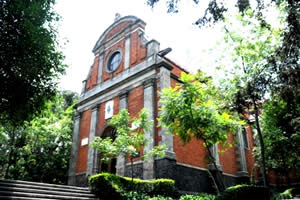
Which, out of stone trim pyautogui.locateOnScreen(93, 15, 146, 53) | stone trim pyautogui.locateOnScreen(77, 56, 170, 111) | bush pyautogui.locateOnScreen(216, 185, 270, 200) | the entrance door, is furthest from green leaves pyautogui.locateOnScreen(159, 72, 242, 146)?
stone trim pyautogui.locateOnScreen(93, 15, 146, 53)

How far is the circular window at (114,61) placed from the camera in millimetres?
17881

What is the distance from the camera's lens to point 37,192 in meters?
8.62

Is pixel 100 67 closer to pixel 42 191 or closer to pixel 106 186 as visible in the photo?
pixel 106 186

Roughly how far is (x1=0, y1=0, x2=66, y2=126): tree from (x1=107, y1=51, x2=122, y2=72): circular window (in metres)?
7.52

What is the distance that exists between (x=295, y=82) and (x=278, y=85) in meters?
0.60

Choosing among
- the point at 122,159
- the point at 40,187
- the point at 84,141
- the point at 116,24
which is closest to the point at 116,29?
the point at 116,24

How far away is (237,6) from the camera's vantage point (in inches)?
233

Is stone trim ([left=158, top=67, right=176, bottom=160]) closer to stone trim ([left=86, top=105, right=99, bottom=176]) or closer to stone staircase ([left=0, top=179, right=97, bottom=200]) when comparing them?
stone staircase ([left=0, top=179, right=97, bottom=200])

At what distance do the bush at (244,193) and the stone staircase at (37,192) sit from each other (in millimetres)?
5152

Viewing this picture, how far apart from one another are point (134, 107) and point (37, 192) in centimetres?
746

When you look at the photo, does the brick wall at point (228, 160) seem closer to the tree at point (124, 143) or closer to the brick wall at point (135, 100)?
the brick wall at point (135, 100)

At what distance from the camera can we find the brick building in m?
12.5

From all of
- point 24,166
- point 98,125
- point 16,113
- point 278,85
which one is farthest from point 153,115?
point 24,166

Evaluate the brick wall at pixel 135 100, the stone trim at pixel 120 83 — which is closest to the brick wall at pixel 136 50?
the stone trim at pixel 120 83
